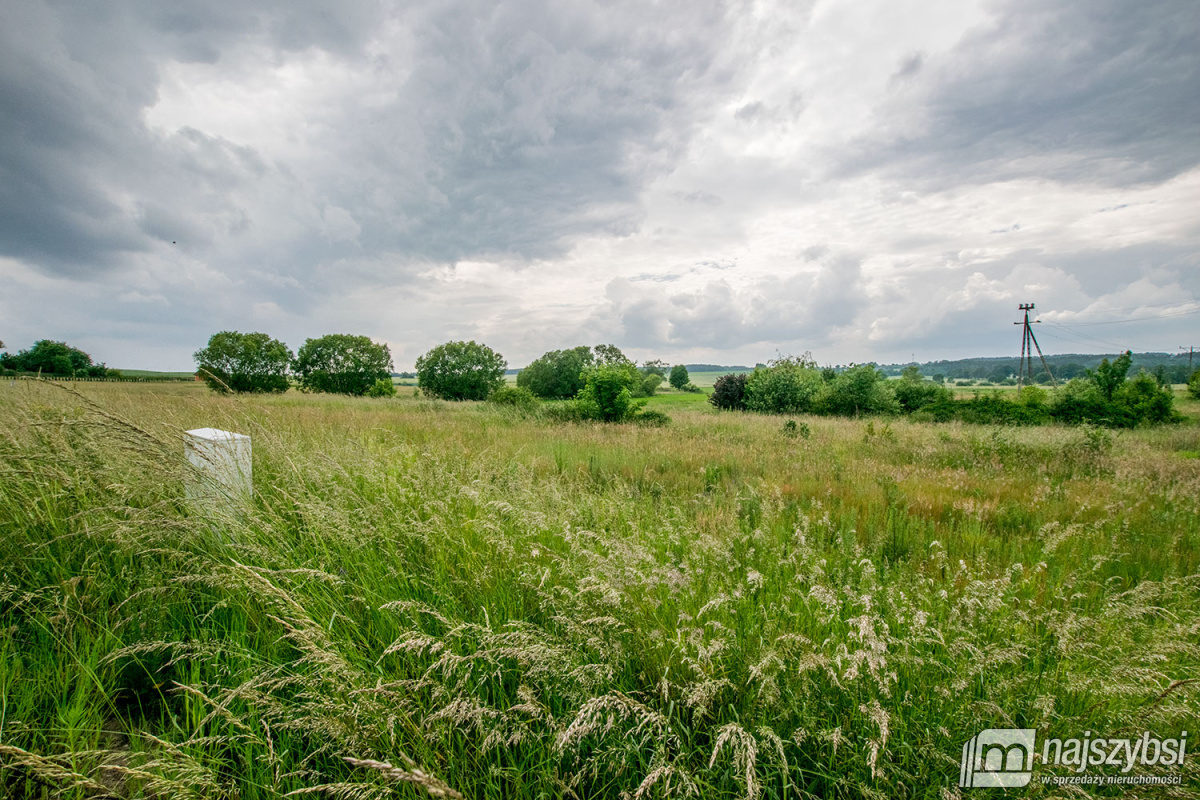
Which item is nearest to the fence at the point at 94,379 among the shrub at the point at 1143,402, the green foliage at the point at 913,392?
the shrub at the point at 1143,402

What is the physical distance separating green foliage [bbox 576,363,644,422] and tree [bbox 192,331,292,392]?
1450 inches

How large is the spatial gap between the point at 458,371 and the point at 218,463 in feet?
180

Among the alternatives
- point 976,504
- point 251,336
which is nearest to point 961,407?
point 976,504

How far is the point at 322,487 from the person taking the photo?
12.4ft

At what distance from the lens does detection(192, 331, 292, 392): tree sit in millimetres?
42531

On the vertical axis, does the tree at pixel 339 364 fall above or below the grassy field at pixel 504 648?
above

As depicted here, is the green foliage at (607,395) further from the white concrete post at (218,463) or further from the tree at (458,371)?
the tree at (458,371)

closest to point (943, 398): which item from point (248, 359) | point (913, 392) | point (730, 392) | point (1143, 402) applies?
point (913, 392)

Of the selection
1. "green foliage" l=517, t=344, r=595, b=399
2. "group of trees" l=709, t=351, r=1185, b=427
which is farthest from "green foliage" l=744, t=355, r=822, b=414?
"green foliage" l=517, t=344, r=595, b=399

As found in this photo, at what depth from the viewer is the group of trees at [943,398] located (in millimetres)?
25516

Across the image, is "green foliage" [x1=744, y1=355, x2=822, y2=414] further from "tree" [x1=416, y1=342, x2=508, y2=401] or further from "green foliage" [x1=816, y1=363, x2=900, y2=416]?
"tree" [x1=416, y1=342, x2=508, y2=401]

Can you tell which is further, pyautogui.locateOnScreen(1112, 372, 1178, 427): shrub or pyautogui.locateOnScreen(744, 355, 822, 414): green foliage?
pyautogui.locateOnScreen(744, 355, 822, 414): green foliage

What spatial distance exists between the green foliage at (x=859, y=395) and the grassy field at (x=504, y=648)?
3052 cm

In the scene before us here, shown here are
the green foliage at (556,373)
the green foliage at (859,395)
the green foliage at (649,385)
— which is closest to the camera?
the green foliage at (859,395)
